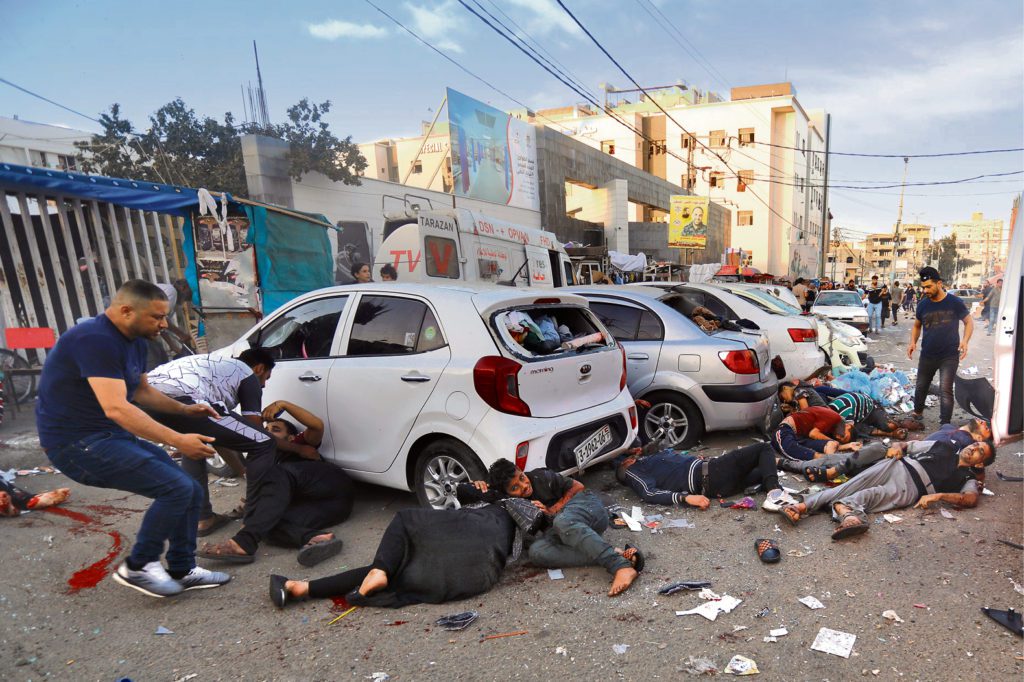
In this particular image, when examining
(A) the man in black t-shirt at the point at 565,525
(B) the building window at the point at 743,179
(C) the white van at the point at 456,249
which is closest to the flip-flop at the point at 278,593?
(A) the man in black t-shirt at the point at 565,525

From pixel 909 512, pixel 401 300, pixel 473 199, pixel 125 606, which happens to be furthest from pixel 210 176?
pixel 909 512

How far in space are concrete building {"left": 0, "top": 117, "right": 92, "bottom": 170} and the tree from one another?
4.13 m

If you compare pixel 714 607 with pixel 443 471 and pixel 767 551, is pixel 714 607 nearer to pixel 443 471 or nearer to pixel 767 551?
pixel 767 551

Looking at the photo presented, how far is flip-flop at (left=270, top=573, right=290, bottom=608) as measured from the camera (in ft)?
9.85

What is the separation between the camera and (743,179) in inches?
1997

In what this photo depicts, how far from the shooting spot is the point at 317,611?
3012 mm

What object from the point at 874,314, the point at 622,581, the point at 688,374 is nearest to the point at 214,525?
the point at 622,581

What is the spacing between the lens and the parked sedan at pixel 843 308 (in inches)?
601

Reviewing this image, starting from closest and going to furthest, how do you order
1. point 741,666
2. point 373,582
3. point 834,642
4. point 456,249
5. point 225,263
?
point 741,666 < point 834,642 < point 373,582 < point 225,263 < point 456,249

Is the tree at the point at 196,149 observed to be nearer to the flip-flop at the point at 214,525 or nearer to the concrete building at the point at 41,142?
the concrete building at the point at 41,142

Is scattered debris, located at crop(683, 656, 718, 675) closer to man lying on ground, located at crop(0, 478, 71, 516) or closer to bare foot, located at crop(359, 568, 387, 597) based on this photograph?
bare foot, located at crop(359, 568, 387, 597)

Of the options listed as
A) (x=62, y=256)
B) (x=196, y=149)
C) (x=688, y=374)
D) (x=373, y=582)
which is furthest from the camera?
(x=196, y=149)

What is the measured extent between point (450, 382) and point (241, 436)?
1.38 m

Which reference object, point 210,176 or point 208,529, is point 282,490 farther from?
point 210,176
